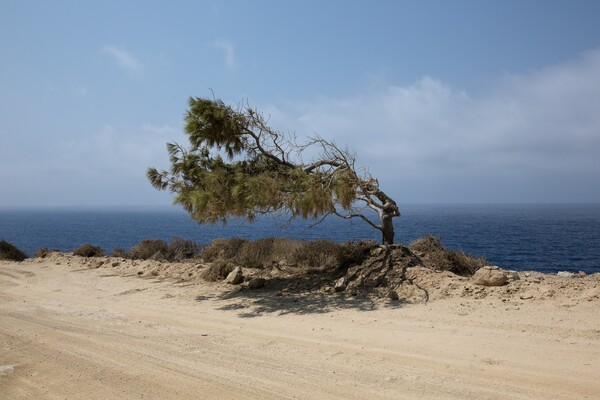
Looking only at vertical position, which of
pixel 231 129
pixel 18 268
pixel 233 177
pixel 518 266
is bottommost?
pixel 518 266

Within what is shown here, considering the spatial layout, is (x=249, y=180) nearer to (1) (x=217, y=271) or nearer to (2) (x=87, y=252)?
(1) (x=217, y=271)

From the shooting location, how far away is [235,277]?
12.5m

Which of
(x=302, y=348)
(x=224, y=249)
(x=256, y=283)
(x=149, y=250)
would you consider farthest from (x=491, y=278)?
(x=149, y=250)

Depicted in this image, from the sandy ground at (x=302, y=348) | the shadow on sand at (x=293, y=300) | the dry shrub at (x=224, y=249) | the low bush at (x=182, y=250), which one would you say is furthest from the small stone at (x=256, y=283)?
the low bush at (x=182, y=250)

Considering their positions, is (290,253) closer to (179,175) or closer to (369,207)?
(369,207)

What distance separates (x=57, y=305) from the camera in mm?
10719

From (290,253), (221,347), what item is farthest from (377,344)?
(290,253)

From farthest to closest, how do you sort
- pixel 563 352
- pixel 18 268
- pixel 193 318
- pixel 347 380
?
1. pixel 18 268
2. pixel 193 318
3. pixel 563 352
4. pixel 347 380

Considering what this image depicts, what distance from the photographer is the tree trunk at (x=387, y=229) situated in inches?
515

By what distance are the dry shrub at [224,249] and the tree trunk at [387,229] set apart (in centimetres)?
637

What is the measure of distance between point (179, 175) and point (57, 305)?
4.74 meters

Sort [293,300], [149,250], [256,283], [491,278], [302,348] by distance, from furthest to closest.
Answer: [149,250] < [256,283] < [293,300] < [491,278] < [302,348]

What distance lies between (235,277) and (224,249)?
5.73 metres

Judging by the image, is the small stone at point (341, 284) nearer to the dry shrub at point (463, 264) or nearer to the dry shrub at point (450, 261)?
the dry shrub at point (450, 261)
